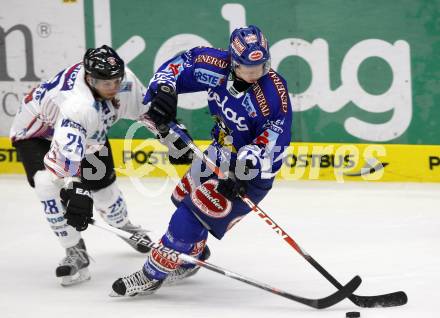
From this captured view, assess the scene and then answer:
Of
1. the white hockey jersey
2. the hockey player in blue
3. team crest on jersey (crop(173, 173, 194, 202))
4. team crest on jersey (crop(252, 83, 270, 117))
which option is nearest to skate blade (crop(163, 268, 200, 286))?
the hockey player in blue

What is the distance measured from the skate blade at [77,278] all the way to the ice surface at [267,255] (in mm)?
32

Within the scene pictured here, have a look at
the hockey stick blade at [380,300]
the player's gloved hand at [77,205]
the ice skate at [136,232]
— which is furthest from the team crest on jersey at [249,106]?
the ice skate at [136,232]

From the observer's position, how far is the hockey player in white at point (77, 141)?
4.83 m

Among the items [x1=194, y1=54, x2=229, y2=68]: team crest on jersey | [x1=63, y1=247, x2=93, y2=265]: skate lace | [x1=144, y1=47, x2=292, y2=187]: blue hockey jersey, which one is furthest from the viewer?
[x1=63, y1=247, x2=93, y2=265]: skate lace

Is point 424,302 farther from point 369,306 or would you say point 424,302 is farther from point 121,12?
point 121,12

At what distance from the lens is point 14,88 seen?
7.52 meters

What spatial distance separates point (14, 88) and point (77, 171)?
281 centimetres

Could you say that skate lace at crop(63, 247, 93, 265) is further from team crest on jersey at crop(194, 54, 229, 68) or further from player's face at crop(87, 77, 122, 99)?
team crest on jersey at crop(194, 54, 229, 68)

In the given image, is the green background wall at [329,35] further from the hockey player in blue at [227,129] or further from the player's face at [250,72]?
the player's face at [250,72]

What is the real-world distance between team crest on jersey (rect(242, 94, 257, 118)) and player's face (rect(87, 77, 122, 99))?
609 millimetres

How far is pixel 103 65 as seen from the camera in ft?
16.0

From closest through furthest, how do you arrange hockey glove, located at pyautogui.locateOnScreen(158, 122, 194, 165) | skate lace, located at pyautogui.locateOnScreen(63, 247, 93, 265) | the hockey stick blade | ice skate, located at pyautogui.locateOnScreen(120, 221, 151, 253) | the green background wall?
the hockey stick blade
hockey glove, located at pyautogui.locateOnScreen(158, 122, 194, 165)
skate lace, located at pyautogui.locateOnScreen(63, 247, 93, 265)
ice skate, located at pyautogui.locateOnScreen(120, 221, 151, 253)
the green background wall

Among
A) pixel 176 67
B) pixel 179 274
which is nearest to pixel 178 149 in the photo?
pixel 176 67

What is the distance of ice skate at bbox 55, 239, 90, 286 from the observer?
519cm
